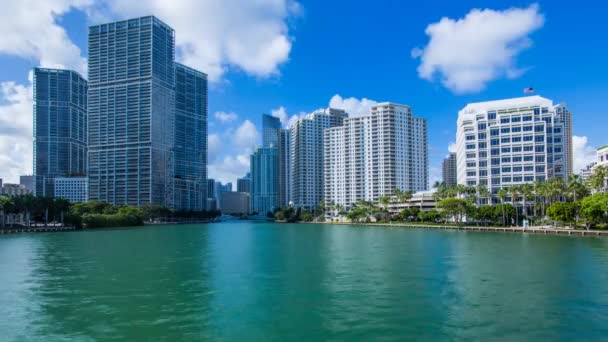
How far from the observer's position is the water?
2916 cm

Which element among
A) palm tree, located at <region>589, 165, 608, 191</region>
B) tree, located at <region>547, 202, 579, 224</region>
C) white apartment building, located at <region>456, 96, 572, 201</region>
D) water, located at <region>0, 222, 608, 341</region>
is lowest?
water, located at <region>0, 222, 608, 341</region>

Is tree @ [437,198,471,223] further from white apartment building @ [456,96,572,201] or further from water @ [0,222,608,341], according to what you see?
water @ [0,222,608,341]

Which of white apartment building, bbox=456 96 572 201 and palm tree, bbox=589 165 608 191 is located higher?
white apartment building, bbox=456 96 572 201

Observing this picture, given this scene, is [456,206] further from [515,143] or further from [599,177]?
[599,177]

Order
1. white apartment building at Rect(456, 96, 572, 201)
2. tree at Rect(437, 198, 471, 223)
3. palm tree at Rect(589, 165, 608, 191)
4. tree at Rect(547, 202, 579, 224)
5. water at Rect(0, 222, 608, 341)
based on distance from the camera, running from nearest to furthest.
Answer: water at Rect(0, 222, 608, 341), tree at Rect(547, 202, 579, 224), palm tree at Rect(589, 165, 608, 191), tree at Rect(437, 198, 471, 223), white apartment building at Rect(456, 96, 572, 201)

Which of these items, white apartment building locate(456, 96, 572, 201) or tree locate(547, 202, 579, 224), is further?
white apartment building locate(456, 96, 572, 201)

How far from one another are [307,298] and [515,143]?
530ft

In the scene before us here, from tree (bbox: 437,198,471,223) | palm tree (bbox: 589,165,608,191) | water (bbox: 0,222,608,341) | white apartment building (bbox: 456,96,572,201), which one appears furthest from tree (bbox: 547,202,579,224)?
white apartment building (bbox: 456,96,572,201)

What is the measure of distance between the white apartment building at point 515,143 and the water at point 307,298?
115272mm

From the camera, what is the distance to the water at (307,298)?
2916 centimetres

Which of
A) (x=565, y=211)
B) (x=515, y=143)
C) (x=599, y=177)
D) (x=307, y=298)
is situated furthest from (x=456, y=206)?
(x=307, y=298)

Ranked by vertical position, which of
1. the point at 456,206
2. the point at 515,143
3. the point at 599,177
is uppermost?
the point at 515,143

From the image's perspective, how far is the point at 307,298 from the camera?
3872 centimetres

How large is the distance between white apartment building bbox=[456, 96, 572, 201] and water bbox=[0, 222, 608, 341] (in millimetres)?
115272
